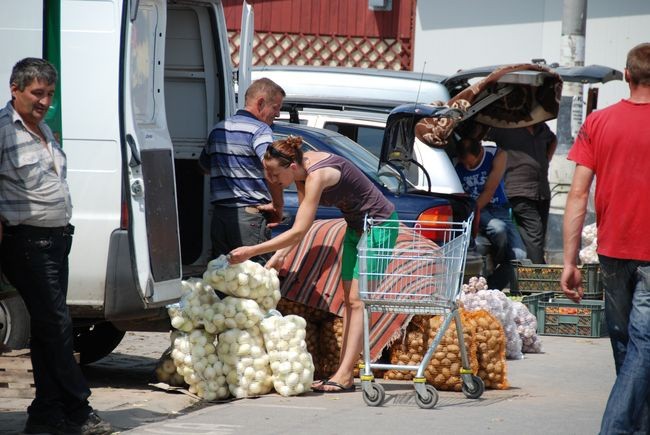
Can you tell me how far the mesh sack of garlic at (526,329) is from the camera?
9.72m

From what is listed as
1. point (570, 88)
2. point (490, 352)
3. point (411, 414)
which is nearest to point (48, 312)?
point (411, 414)

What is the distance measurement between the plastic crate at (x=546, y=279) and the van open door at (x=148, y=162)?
4.93 meters

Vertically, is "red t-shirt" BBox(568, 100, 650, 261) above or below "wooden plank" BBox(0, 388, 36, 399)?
above

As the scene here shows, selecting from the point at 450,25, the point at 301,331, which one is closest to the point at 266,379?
the point at 301,331

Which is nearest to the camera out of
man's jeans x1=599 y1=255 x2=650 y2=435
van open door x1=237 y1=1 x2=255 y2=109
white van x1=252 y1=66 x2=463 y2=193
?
man's jeans x1=599 y1=255 x2=650 y2=435

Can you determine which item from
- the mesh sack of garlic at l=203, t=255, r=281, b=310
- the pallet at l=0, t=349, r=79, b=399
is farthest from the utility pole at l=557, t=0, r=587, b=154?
the pallet at l=0, t=349, r=79, b=399

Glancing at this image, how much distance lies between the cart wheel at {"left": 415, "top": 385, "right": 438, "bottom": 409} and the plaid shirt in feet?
7.90

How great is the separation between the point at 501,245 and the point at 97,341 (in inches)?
188

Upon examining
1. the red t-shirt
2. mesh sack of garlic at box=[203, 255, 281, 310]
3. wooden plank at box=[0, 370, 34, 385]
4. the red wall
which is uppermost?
the red wall

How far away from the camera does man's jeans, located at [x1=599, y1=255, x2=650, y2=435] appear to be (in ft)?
17.5

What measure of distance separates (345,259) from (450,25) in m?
12.2

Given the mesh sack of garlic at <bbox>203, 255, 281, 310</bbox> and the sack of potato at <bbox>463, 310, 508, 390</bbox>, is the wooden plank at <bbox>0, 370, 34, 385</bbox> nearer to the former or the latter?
the mesh sack of garlic at <bbox>203, 255, 281, 310</bbox>

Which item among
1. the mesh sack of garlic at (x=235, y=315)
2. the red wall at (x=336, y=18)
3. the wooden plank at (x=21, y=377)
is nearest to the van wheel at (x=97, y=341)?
the mesh sack of garlic at (x=235, y=315)

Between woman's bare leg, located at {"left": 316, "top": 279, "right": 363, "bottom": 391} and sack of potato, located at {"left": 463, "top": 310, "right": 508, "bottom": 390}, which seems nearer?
woman's bare leg, located at {"left": 316, "top": 279, "right": 363, "bottom": 391}
